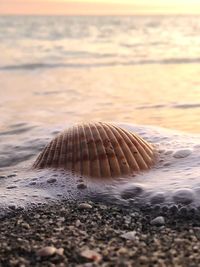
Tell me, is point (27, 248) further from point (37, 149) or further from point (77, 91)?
point (77, 91)

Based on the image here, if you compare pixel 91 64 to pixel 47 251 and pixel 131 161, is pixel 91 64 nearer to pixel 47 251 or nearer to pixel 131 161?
pixel 131 161

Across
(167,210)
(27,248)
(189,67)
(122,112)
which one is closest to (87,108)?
(122,112)

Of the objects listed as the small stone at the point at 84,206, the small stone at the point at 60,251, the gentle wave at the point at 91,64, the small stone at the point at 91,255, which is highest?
the gentle wave at the point at 91,64

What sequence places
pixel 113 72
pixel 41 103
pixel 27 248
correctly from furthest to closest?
pixel 113 72, pixel 41 103, pixel 27 248

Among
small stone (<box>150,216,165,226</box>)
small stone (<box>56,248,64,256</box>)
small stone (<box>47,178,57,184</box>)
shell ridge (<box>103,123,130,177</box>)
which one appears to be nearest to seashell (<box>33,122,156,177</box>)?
shell ridge (<box>103,123,130,177</box>)

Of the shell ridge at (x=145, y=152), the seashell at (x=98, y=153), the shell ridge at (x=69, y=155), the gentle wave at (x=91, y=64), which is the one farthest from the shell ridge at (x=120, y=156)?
the gentle wave at (x=91, y=64)

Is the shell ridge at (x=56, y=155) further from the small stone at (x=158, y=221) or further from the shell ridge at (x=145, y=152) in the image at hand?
the small stone at (x=158, y=221)

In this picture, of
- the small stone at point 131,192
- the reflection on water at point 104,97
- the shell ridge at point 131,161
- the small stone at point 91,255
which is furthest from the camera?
the reflection on water at point 104,97
